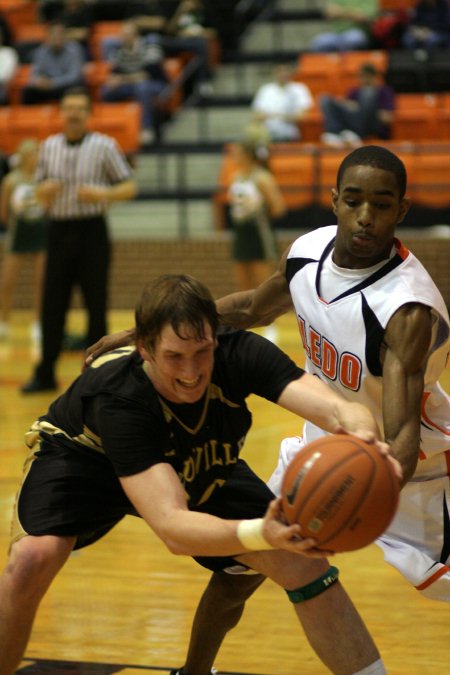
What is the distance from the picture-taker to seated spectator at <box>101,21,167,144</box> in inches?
575

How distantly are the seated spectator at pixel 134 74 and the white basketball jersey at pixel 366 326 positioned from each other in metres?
11.2

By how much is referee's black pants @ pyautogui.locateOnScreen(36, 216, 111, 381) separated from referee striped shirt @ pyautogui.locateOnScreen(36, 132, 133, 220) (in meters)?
0.08

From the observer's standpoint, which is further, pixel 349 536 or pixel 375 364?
pixel 375 364

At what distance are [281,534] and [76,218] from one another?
6.21 metres

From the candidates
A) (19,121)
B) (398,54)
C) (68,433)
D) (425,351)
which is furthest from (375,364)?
(19,121)

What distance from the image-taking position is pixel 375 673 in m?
3.14

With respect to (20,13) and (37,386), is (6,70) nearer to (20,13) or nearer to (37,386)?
(20,13)

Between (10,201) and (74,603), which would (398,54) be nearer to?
(10,201)

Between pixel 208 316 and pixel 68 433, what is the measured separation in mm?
616

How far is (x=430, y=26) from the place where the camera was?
13.8 meters

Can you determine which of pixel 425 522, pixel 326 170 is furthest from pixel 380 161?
pixel 326 170

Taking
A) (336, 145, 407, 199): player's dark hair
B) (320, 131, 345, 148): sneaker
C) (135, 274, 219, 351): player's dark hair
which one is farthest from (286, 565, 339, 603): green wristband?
(320, 131, 345, 148): sneaker

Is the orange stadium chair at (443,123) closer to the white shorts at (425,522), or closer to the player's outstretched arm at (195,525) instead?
the white shorts at (425,522)

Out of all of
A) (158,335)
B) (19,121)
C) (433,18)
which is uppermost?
(158,335)
